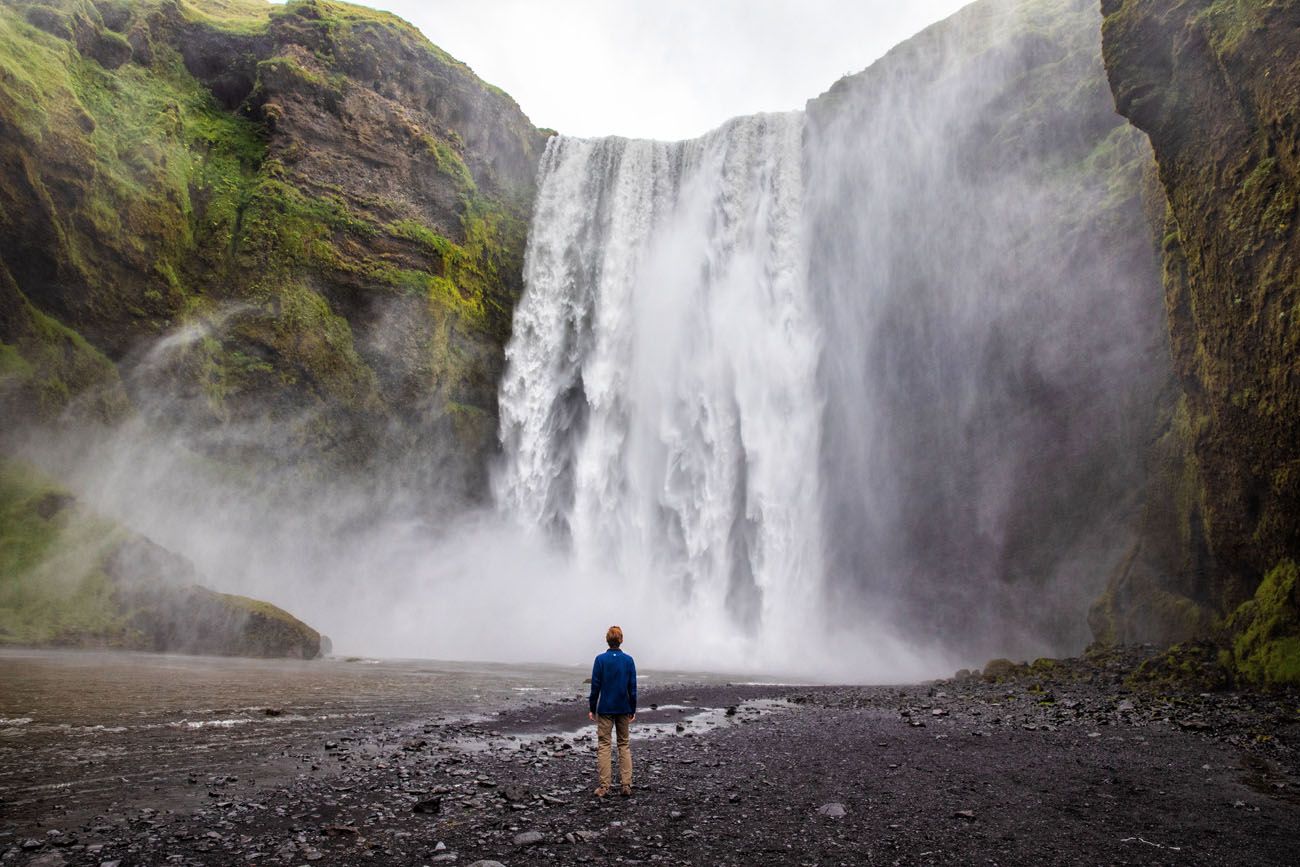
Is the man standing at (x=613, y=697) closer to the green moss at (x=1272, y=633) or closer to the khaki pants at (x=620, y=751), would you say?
the khaki pants at (x=620, y=751)

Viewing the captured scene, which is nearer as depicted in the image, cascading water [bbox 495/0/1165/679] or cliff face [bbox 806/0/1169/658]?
cliff face [bbox 806/0/1169/658]

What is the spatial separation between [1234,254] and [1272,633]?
6.36m

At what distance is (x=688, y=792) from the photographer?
6.59m

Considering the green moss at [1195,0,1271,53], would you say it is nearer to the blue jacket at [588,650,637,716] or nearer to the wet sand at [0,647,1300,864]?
the wet sand at [0,647,1300,864]

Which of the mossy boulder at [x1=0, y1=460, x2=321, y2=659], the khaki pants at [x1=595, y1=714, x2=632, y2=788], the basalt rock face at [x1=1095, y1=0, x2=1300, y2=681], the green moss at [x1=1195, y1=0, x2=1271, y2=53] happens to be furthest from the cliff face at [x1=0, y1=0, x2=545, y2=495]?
the green moss at [x1=1195, y1=0, x2=1271, y2=53]

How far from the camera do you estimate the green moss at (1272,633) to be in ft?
37.8

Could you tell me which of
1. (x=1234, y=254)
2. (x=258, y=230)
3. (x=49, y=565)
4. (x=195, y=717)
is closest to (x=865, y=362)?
(x=1234, y=254)

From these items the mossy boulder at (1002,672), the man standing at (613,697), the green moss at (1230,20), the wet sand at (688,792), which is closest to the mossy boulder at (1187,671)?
the wet sand at (688,792)

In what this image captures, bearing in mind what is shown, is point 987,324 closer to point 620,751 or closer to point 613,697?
point 613,697

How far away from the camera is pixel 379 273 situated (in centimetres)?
3150

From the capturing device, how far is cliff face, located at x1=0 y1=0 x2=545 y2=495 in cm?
2425

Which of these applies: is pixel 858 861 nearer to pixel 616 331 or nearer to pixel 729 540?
pixel 729 540

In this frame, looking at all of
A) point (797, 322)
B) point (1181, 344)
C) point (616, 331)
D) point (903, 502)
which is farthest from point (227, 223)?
point (1181, 344)

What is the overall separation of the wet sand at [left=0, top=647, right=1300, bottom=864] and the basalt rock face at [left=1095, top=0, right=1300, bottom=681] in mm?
3802
